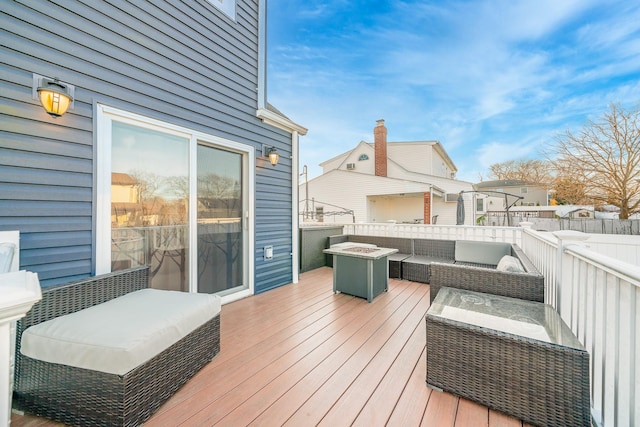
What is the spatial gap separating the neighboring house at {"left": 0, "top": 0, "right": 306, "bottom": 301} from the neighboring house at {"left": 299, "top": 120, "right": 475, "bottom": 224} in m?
8.42

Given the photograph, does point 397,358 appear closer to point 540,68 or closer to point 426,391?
point 426,391

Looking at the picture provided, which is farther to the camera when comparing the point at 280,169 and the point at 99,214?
the point at 280,169

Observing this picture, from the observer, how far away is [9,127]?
1.94 m

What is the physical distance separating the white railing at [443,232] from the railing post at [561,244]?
3.24 m

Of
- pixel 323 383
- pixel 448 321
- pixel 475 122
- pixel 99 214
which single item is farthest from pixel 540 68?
pixel 99 214

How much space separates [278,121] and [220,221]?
186 centimetres

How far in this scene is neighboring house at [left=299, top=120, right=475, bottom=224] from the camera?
1216 centimetres

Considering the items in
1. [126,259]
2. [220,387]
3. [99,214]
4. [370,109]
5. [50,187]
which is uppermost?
[370,109]

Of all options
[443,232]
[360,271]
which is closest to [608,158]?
→ [443,232]

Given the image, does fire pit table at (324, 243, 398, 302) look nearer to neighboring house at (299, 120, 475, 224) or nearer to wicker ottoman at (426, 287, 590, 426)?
wicker ottoman at (426, 287, 590, 426)

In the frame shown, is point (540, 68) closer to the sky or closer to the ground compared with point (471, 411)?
closer to the sky

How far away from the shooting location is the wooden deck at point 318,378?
1.52 meters

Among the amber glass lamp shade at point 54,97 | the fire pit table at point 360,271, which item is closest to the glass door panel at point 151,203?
the amber glass lamp shade at point 54,97

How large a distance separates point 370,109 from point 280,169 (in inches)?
→ 403
